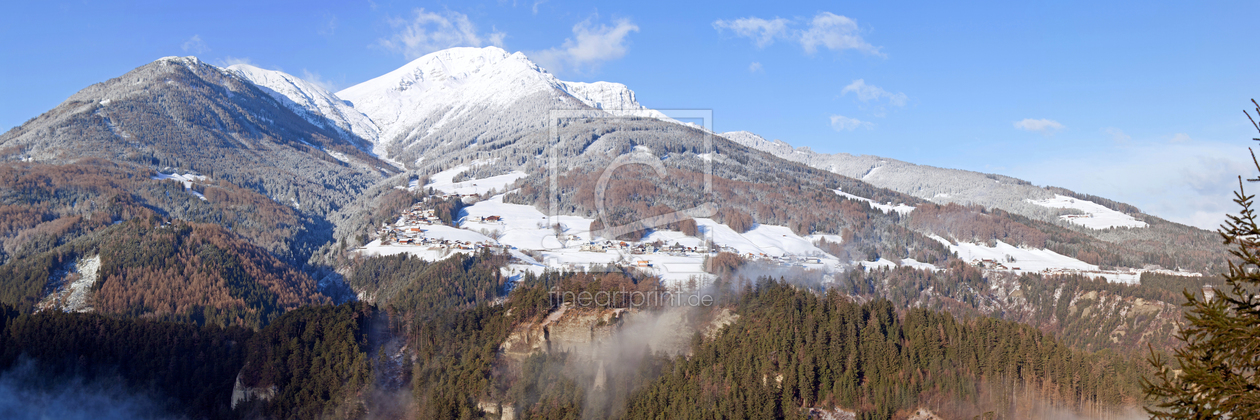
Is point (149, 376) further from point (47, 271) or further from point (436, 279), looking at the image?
point (47, 271)

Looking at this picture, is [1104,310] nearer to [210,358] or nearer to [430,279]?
[430,279]

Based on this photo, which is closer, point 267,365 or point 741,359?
point 741,359

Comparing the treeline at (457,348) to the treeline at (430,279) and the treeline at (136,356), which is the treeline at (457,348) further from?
the treeline at (430,279)

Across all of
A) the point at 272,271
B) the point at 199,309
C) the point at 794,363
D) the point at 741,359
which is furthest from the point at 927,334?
the point at 272,271

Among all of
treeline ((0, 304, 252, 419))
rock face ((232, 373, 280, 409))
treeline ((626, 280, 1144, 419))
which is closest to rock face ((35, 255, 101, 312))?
treeline ((0, 304, 252, 419))

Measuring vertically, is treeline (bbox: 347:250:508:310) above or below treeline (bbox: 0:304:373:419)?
above

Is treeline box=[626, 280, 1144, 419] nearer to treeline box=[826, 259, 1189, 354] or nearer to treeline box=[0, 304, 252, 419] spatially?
treeline box=[826, 259, 1189, 354]

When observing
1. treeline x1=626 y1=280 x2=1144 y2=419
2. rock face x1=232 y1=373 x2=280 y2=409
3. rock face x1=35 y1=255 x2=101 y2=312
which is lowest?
rock face x1=232 y1=373 x2=280 y2=409

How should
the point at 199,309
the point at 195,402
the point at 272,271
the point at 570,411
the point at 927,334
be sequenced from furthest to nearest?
the point at 272,271
the point at 199,309
the point at 195,402
the point at 927,334
the point at 570,411
